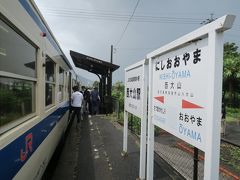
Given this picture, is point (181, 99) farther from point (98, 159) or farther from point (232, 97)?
point (232, 97)

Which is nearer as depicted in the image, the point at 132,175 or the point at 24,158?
the point at 24,158

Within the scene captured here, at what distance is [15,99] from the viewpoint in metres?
2.72

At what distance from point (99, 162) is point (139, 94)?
1806 millimetres

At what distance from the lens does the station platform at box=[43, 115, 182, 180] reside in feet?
15.8

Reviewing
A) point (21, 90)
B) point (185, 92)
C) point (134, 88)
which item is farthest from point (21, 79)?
point (134, 88)

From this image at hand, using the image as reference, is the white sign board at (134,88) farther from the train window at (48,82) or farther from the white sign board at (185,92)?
the train window at (48,82)

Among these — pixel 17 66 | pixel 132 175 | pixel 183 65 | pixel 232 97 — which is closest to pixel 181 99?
pixel 183 65

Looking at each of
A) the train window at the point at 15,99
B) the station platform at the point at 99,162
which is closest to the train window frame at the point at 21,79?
the train window at the point at 15,99

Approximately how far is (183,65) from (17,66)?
1.64 m

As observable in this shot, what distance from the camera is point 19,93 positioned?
2.83 metres

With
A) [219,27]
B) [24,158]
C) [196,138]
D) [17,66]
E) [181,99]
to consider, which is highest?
[219,27]

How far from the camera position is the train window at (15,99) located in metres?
2.35

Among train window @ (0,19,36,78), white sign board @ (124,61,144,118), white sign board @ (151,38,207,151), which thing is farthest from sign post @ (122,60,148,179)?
train window @ (0,19,36,78)

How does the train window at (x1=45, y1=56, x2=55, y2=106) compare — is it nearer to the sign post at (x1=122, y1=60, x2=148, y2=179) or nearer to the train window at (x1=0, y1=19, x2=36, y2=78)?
the train window at (x1=0, y1=19, x2=36, y2=78)
